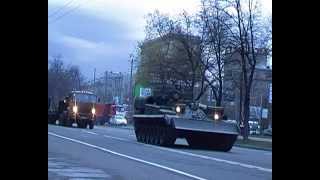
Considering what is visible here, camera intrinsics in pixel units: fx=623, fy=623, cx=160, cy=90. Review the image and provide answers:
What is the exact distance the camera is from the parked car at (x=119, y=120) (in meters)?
82.7

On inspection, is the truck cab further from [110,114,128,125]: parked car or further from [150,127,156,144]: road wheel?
[110,114,128,125]: parked car

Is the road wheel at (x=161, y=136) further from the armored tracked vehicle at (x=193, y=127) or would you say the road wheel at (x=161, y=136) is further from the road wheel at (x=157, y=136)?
the road wheel at (x=157, y=136)

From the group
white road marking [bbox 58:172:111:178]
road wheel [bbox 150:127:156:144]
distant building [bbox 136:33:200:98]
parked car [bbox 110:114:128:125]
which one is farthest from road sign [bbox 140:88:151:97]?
parked car [bbox 110:114:128:125]

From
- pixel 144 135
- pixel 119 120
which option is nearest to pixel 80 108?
pixel 144 135

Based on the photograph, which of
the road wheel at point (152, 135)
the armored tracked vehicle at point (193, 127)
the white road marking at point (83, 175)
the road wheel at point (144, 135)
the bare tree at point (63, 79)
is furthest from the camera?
the bare tree at point (63, 79)

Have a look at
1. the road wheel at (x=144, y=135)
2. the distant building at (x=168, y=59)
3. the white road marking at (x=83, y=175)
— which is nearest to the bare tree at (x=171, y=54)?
the distant building at (x=168, y=59)

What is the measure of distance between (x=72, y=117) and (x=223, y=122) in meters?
24.2

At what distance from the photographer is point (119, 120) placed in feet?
281

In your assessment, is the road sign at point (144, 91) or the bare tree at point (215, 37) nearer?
the road sign at point (144, 91)

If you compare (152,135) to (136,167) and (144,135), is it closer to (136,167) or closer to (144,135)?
(144,135)

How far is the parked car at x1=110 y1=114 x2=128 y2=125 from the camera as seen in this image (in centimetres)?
8272
